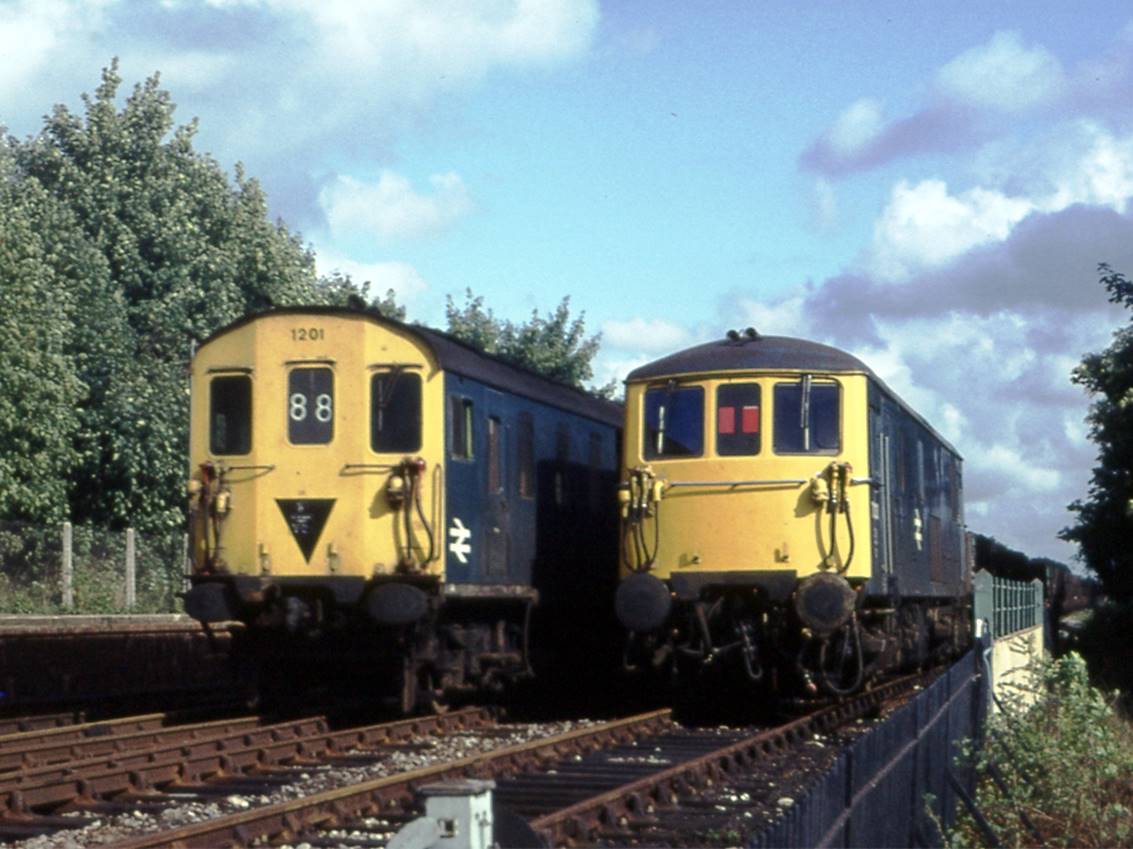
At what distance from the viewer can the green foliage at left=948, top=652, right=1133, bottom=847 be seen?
42.5 feet

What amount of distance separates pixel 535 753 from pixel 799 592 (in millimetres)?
3225

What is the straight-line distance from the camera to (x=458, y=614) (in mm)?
16391

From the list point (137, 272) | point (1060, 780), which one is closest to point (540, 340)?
point (137, 272)

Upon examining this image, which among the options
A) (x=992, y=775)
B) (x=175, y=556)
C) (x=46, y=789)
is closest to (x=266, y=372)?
(x=46, y=789)

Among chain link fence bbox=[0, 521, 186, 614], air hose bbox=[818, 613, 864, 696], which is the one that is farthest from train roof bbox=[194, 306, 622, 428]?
chain link fence bbox=[0, 521, 186, 614]

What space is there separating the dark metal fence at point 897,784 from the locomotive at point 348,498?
14.1 feet

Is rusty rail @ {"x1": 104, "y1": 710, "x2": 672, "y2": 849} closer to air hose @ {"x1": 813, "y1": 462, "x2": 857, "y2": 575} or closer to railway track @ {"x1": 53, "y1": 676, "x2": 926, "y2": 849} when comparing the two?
railway track @ {"x1": 53, "y1": 676, "x2": 926, "y2": 849}

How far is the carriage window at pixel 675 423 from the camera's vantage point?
16.4m

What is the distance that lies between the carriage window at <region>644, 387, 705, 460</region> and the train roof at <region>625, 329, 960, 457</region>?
0.20 metres

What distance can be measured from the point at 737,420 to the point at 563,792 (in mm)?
5602

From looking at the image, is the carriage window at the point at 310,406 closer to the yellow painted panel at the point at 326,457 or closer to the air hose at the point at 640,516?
the yellow painted panel at the point at 326,457

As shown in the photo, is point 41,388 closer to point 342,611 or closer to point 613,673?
point 613,673

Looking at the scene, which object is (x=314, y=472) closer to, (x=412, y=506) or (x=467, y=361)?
(x=412, y=506)

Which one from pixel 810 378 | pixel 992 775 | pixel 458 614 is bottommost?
pixel 992 775
